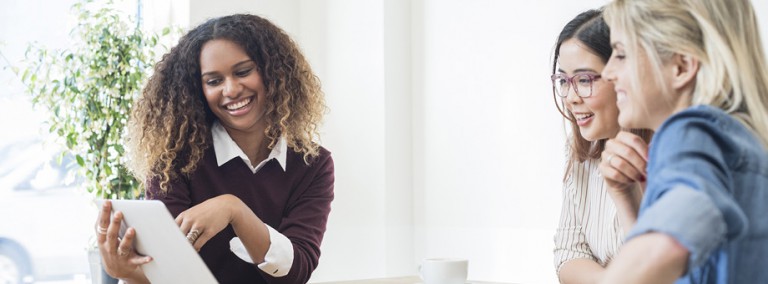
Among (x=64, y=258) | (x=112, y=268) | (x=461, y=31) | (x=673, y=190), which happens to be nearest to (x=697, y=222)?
(x=673, y=190)

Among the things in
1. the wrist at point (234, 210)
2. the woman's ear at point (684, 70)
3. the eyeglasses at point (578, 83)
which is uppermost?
the woman's ear at point (684, 70)

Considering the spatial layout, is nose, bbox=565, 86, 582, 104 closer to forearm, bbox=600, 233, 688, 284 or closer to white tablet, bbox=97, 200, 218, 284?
white tablet, bbox=97, 200, 218, 284

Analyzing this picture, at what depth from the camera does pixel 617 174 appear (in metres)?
1.26

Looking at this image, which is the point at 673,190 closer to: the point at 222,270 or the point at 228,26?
the point at 222,270

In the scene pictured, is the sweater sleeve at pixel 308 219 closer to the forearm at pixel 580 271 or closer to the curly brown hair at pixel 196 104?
the curly brown hair at pixel 196 104

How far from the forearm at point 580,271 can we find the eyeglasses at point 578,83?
0.36 meters

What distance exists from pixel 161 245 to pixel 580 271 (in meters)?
0.88

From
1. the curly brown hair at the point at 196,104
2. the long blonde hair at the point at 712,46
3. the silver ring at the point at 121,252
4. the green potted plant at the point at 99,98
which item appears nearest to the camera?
the long blonde hair at the point at 712,46

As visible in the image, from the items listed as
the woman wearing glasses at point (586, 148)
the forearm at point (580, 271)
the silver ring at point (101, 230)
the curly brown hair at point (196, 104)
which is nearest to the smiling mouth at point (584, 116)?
the woman wearing glasses at point (586, 148)

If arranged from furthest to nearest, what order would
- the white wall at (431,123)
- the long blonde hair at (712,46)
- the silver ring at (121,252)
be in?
the white wall at (431,123)
the silver ring at (121,252)
the long blonde hair at (712,46)

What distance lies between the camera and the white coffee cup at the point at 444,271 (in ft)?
5.52

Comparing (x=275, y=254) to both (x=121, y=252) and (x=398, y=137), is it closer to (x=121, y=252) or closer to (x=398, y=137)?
(x=121, y=252)

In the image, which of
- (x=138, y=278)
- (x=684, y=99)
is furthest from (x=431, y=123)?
(x=684, y=99)

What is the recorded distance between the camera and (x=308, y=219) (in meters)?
2.06
